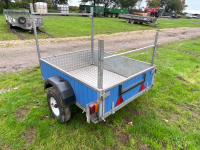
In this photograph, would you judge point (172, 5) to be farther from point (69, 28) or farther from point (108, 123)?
point (108, 123)

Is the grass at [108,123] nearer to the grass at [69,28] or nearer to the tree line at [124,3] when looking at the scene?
the grass at [69,28]

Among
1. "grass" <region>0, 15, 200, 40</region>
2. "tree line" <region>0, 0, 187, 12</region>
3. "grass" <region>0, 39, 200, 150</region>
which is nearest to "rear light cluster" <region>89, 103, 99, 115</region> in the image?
Result: "grass" <region>0, 39, 200, 150</region>

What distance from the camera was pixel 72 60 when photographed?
14.3 ft

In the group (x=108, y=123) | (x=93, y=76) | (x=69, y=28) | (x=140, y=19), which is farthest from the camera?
(x=140, y=19)

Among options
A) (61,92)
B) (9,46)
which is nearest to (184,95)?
(61,92)

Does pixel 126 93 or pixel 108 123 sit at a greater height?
pixel 126 93

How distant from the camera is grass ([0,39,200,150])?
8.65ft

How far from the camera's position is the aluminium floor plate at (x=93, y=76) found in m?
3.80

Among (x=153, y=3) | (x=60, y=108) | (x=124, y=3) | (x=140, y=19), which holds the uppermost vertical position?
(x=153, y=3)

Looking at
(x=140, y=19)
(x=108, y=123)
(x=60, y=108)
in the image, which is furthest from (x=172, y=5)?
(x=60, y=108)

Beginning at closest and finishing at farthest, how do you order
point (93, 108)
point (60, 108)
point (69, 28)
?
point (93, 108) < point (60, 108) < point (69, 28)

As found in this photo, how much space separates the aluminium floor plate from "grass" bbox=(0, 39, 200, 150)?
74 centimetres

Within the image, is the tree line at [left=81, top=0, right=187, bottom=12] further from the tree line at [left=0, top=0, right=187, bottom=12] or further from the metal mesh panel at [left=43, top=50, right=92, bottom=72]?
the metal mesh panel at [left=43, top=50, right=92, bottom=72]

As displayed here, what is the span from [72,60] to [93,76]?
0.82 meters
